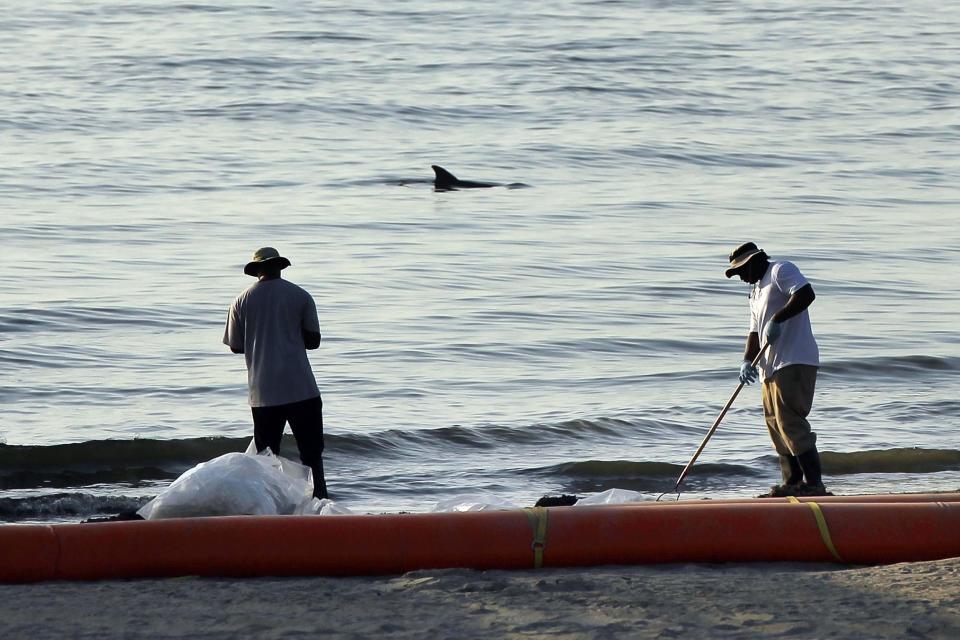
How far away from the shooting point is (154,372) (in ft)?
50.2

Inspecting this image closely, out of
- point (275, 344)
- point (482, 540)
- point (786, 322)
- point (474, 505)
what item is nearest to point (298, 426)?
point (275, 344)

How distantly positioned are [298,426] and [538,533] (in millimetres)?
2432

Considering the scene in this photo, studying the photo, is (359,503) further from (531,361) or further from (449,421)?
(531,361)

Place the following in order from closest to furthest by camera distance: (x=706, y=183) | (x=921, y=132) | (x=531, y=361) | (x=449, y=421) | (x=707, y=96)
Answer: (x=449, y=421), (x=531, y=361), (x=706, y=183), (x=921, y=132), (x=707, y=96)

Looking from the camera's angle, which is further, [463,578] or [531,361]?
[531,361]

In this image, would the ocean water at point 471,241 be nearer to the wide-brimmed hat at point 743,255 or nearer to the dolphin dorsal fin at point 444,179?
the dolphin dorsal fin at point 444,179

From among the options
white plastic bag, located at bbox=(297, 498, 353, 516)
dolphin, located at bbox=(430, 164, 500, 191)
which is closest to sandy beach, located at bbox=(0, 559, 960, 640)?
white plastic bag, located at bbox=(297, 498, 353, 516)

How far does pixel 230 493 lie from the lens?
298 inches

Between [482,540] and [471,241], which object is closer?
[482,540]

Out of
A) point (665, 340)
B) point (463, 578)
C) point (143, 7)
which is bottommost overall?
point (665, 340)

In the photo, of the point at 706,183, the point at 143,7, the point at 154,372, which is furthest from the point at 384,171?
the point at 143,7

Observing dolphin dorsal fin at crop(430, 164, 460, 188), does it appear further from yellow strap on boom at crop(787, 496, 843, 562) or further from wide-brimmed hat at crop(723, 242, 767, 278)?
yellow strap on boom at crop(787, 496, 843, 562)

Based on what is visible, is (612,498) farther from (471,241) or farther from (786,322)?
(471,241)

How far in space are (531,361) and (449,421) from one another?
3.11 meters
